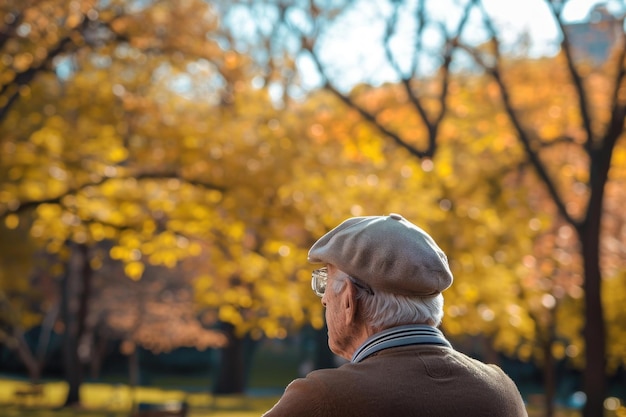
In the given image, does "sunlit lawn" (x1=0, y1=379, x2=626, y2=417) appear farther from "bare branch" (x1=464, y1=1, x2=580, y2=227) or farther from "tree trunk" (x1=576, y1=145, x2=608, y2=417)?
"bare branch" (x1=464, y1=1, x2=580, y2=227)

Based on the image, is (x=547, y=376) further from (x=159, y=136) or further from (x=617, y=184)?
(x=159, y=136)

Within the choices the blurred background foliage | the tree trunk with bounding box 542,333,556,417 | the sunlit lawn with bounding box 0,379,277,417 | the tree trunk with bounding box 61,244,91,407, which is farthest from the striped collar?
the tree trunk with bounding box 61,244,91,407

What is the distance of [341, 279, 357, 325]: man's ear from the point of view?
2.46 meters

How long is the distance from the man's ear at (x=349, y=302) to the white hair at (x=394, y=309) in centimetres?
2

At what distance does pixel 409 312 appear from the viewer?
2.43 metres

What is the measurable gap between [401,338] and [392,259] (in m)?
0.19

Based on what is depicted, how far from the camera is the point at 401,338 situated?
242 centimetres

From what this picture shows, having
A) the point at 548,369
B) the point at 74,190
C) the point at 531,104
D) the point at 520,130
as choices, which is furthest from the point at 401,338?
the point at 548,369

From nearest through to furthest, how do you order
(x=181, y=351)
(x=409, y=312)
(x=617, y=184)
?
(x=409, y=312)
(x=617, y=184)
(x=181, y=351)

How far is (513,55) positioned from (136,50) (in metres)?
6.81

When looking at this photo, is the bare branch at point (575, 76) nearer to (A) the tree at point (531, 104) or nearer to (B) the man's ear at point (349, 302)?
(A) the tree at point (531, 104)

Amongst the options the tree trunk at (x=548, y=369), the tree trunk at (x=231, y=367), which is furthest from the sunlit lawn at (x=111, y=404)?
the tree trunk at (x=548, y=369)

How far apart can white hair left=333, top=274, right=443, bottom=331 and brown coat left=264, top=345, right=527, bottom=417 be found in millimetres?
68

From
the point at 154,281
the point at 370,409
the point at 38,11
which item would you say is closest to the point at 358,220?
the point at 370,409
